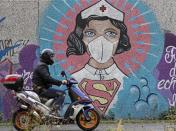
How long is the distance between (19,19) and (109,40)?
234cm

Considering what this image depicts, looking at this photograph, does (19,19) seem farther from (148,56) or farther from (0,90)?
(148,56)

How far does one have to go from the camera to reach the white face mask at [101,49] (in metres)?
15.8

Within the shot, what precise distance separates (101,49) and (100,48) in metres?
0.04

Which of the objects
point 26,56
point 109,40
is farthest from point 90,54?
point 26,56

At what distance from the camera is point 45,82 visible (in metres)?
13.2

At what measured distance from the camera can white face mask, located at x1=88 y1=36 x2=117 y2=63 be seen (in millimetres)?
15758

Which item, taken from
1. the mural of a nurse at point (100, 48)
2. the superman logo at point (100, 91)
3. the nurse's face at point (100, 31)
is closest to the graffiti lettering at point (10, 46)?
the mural of a nurse at point (100, 48)

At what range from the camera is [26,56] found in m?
15.7

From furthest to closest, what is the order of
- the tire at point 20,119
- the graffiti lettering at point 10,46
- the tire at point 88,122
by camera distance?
the graffiti lettering at point 10,46
the tire at point 88,122
the tire at point 20,119

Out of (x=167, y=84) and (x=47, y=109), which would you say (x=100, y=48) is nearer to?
(x=167, y=84)

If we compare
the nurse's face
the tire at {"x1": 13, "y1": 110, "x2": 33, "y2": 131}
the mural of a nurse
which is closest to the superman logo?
the mural of a nurse

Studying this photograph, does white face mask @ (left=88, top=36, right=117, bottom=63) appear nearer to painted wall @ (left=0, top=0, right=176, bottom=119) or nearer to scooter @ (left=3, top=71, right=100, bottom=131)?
painted wall @ (left=0, top=0, right=176, bottom=119)

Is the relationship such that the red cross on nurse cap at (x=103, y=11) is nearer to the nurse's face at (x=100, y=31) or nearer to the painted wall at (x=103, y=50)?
the painted wall at (x=103, y=50)

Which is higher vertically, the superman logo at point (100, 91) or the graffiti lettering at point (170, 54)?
the graffiti lettering at point (170, 54)
